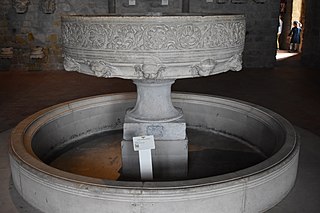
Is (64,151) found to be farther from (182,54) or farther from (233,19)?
(233,19)

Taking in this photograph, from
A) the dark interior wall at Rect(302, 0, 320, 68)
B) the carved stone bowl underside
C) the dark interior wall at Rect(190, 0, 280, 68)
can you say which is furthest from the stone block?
the dark interior wall at Rect(302, 0, 320, 68)

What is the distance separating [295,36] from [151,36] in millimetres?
11510

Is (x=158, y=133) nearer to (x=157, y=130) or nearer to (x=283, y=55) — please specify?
(x=157, y=130)

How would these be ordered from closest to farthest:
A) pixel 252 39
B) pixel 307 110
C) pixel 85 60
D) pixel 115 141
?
1. pixel 85 60
2. pixel 115 141
3. pixel 307 110
4. pixel 252 39

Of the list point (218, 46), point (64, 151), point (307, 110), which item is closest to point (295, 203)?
point (218, 46)

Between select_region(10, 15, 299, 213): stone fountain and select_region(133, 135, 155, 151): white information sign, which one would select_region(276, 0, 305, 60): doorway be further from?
select_region(133, 135, 155, 151): white information sign

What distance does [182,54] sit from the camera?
257cm

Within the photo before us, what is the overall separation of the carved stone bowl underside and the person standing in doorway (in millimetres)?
10742

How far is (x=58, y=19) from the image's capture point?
29.2 feet

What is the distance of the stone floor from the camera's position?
3.86 metres

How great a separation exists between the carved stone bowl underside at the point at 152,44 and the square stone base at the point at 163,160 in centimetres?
73

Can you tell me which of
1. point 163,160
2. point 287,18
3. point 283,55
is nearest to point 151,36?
point 163,160

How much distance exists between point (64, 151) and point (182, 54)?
1.82 metres

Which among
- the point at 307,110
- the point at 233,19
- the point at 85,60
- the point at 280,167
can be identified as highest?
the point at 233,19
